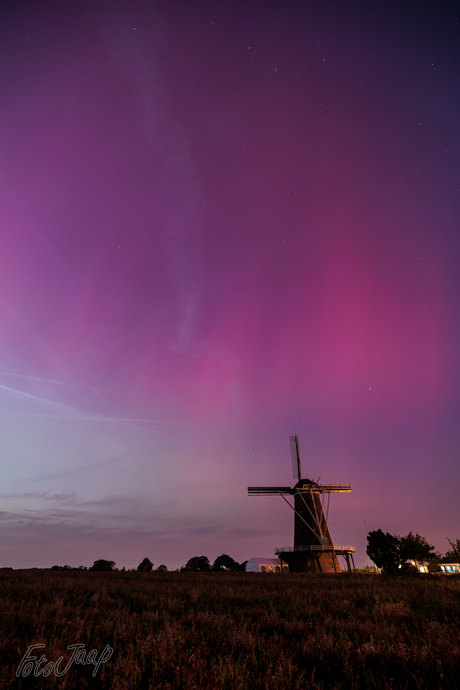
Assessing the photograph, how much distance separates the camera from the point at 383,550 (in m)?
61.6

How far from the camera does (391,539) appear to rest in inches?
2485

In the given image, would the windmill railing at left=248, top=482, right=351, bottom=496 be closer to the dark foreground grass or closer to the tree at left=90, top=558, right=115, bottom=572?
the tree at left=90, top=558, right=115, bottom=572

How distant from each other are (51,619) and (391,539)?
238 feet

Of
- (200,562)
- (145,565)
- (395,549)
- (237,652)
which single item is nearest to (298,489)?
(145,565)

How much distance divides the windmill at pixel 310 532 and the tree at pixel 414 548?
26288 millimetres

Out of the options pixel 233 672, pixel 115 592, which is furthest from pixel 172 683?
pixel 115 592

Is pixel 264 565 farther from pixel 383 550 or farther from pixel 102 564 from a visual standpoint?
pixel 102 564

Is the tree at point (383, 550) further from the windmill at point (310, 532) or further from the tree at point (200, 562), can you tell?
the tree at point (200, 562)

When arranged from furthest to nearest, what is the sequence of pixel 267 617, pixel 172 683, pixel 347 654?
pixel 267 617 < pixel 347 654 < pixel 172 683

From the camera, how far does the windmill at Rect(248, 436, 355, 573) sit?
129 feet

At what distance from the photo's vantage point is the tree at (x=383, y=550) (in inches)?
2396

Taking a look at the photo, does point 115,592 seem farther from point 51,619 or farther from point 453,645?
point 453,645

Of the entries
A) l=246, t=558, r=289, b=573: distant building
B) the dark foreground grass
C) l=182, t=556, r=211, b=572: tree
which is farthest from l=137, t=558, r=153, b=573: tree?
l=182, t=556, r=211, b=572: tree
